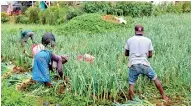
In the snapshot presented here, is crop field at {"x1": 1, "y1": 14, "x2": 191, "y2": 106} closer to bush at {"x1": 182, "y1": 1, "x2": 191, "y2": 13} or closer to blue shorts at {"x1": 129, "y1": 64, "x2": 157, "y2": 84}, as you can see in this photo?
blue shorts at {"x1": 129, "y1": 64, "x2": 157, "y2": 84}

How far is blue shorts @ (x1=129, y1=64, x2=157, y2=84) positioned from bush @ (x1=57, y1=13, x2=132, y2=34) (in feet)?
23.8

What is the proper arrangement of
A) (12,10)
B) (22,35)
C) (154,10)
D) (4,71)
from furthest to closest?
(12,10) → (154,10) → (22,35) → (4,71)

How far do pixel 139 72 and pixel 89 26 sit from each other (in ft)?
26.0

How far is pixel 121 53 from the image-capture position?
7469 mm

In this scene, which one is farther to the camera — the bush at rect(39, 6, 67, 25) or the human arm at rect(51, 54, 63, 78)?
the bush at rect(39, 6, 67, 25)

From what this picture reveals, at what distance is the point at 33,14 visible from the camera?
20.0m

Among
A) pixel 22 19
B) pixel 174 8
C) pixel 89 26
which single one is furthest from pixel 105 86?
pixel 174 8

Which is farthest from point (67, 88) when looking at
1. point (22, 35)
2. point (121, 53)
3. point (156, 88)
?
point (22, 35)

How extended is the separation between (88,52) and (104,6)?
11.7 m

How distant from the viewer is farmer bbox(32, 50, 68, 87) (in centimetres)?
596

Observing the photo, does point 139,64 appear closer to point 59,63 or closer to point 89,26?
point 59,63

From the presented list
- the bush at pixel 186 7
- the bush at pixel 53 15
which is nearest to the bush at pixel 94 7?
the bush at pixel 53 15

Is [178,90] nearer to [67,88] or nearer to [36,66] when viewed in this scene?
[67,88]

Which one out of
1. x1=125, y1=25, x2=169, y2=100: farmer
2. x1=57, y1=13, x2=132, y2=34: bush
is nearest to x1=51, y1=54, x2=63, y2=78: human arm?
x1=125, y1=25, x2=169, y2=100: farmer
